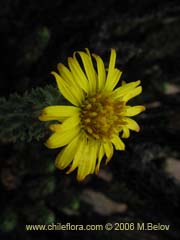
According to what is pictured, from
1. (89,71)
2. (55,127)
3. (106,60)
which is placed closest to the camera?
(55,127)

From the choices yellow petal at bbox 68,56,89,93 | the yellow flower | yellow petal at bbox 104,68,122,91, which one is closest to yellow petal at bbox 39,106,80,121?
the yellow flower

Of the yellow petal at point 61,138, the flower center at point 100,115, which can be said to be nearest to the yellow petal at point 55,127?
the yellow petal at point 61,138

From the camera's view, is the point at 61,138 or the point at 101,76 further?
the point at 101,76

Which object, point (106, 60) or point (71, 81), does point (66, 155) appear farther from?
point (106, 60)

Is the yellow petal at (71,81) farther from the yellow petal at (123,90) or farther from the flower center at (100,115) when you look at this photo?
the yellow petal at (123,90)

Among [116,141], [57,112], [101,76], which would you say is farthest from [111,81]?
[57,112]

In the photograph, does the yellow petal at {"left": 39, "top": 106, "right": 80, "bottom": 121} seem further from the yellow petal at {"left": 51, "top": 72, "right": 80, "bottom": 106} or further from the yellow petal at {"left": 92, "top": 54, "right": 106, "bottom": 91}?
the yellow petal at {"left": 92, "top": 54, "right": 106, "bottom": 91}

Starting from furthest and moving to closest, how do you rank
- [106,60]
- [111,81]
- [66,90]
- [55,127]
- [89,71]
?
1. [106,60]
2. [111,81]
3. [89,71]
4. [66,90]
5. [55,127]

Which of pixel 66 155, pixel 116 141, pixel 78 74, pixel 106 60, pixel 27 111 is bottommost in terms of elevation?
pixel 66 155
